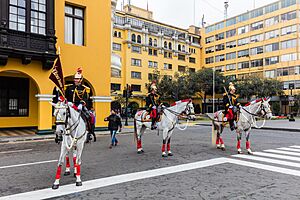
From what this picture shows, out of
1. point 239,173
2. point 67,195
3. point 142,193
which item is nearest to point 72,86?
point 67,195

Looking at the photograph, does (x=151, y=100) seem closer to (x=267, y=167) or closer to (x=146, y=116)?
(x=146, y=116)

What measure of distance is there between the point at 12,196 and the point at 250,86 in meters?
47.4

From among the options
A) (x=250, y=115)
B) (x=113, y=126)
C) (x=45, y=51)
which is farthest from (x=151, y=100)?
(x=45, y=51)

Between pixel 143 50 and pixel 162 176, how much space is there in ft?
153

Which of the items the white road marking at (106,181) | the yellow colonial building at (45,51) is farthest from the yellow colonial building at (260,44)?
the white road marking at (106,181)

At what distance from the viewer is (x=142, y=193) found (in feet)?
18.2

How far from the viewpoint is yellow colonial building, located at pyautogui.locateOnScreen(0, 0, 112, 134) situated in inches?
595

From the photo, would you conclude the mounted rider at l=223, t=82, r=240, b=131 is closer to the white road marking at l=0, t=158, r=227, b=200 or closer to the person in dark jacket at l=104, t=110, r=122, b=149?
the white road marking at l=0, t=158, r=227, b=200

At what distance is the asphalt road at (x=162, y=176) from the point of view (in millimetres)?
5544

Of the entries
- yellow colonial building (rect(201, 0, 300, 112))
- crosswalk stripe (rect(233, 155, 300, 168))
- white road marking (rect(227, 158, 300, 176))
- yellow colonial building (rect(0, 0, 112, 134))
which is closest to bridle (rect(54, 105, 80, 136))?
white road marking (rect(227, 158, 300, 176))

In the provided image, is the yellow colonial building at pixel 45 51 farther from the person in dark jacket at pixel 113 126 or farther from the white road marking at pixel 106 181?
the white road marking at pixel 106 181

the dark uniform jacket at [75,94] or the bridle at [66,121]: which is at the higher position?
the dark uniform jacket at [75,94]

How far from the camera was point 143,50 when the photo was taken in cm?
5162

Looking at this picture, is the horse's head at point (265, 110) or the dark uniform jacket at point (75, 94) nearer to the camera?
the dark uniform jacket at point (75, 94)
